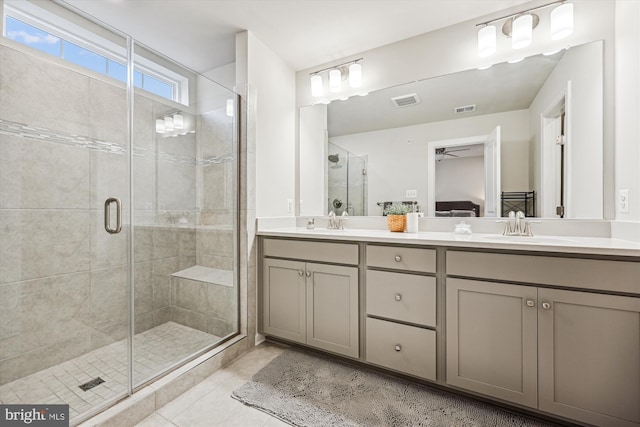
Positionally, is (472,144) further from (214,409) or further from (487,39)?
(214,409)

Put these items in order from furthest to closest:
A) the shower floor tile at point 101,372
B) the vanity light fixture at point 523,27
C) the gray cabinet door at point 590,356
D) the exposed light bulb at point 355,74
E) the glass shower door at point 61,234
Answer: the exposed light bulb at point 355,74
the vanity light fixture at point 523,27
the glass shower door at point 61,234
the shower floor tile at point 101,372
the gray cabinet door at point 590,356

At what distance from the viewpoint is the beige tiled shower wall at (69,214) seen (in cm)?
154

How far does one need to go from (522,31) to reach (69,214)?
3026mm

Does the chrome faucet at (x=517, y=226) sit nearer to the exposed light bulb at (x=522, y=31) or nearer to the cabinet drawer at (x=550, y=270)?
the cabinet drawer at (x=550, y=270)

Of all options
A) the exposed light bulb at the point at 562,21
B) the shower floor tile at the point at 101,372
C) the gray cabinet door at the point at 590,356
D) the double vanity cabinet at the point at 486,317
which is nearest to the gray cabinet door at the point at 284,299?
the double vanity cabinet at the point at 486,317

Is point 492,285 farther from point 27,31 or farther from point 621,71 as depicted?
point 27,31

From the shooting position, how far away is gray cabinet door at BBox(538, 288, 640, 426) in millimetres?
1129

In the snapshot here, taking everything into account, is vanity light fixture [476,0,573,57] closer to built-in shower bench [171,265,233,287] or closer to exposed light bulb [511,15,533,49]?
exposed light bulb [511,15,533,49]

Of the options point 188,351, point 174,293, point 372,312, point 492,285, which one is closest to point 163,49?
point 174,293

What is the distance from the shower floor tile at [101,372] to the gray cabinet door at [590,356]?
1.93m

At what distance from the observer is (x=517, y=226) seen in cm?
175

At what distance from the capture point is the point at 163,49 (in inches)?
92.5

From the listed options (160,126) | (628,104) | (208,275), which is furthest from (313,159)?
(628,104)

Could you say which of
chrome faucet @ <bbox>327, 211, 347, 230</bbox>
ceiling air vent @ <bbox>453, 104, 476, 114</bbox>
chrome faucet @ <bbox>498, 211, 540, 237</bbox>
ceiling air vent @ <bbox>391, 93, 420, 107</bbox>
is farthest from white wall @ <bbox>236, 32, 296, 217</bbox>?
chrome faucet @ <bbox>498, 211, 540, 237</bbox>
